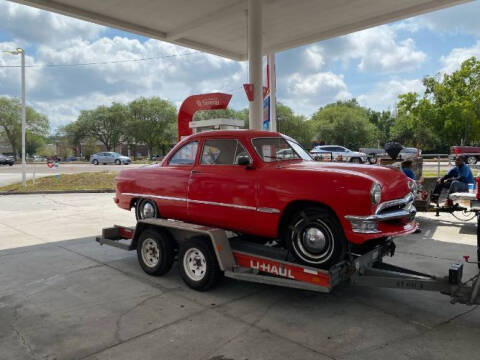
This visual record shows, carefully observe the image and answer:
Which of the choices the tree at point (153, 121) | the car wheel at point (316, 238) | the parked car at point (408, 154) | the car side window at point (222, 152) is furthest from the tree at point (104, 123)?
the car wheel at point (316, 238)

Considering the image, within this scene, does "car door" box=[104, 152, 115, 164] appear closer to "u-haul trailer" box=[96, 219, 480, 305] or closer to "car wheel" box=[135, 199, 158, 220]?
"car wheel" box=[135, 199, 158, 220]

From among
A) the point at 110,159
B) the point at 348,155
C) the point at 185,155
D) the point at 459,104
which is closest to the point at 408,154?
the point at 348,155

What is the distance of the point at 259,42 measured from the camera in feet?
39.3

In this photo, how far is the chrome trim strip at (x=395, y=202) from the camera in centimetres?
402

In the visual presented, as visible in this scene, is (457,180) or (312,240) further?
(457,180)

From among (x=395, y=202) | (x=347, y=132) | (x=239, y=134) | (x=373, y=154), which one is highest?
(x=347, y=132)

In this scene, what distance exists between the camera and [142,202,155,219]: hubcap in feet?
20.1

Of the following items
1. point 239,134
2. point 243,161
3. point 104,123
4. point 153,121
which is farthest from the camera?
point 104,123

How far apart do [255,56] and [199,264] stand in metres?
8.80

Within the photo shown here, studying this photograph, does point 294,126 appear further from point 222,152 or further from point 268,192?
point 268,192

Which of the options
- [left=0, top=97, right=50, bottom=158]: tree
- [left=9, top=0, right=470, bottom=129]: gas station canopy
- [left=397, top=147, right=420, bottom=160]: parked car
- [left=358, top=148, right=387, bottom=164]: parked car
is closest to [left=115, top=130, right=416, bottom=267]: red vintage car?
[left=397, top=147, right=420, bottom=160]: parked car

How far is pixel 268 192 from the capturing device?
15.0ft

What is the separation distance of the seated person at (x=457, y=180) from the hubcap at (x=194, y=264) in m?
6.95

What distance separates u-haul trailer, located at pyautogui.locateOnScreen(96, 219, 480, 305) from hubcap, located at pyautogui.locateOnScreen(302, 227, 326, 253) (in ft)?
0.87
